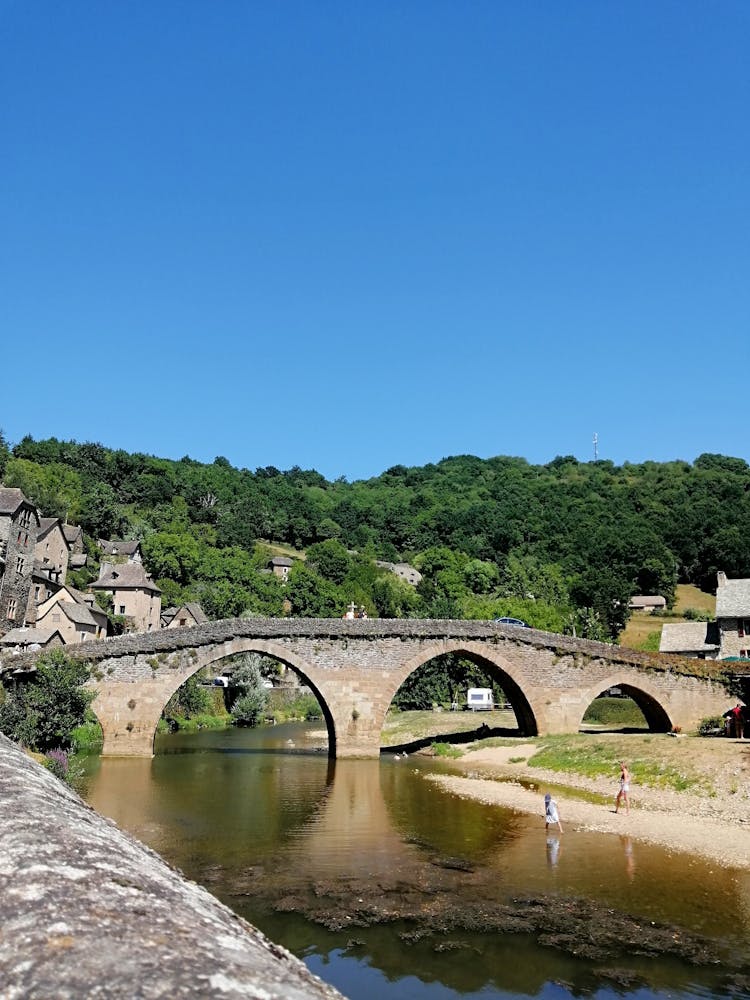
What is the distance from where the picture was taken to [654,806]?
23188mm

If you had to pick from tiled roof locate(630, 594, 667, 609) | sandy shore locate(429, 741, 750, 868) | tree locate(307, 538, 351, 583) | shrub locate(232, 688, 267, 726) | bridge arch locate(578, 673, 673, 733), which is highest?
tree locate(307, 538, 351, 583)

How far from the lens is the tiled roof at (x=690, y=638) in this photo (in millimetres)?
51906

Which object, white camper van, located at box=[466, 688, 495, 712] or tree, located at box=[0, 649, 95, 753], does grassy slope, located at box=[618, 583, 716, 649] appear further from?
tree, located at box=[0, 649, 95, 753]

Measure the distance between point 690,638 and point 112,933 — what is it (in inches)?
2234

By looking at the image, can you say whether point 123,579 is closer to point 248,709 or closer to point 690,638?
point 248,709

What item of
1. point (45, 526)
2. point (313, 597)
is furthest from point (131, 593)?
point (313, 597)

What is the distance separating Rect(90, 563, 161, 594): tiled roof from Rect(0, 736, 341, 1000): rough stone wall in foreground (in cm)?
7055

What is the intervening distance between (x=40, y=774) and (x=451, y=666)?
177ft

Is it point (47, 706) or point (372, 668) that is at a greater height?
point (372, 668)

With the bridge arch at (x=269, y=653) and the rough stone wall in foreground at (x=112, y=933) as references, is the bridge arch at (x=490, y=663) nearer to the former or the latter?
the bridge arch at (x=269, y=653)

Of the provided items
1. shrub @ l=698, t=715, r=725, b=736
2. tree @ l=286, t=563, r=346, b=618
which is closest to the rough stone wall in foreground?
shrub @ l=698, t=715, r=725, b=736

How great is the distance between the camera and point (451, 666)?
5703 centimetres

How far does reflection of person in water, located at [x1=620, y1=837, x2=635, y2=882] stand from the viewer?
51.7ft

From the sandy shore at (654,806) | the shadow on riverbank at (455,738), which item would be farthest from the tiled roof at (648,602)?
the sandy shore at (654,806)
